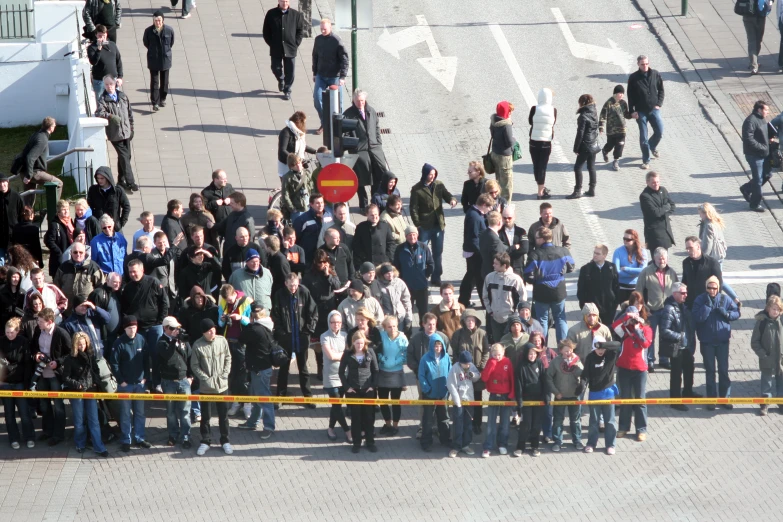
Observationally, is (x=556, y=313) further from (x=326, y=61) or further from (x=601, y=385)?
(x=326, y=61)

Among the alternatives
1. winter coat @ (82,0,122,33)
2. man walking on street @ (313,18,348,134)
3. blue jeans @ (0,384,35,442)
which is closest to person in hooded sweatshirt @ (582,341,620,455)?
blue jeans @ (0,384,35,442)

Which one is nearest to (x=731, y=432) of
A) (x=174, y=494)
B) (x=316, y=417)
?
(x=316, y=417)

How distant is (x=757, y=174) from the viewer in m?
20.8

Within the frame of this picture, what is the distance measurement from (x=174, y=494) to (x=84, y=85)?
9.92 metres

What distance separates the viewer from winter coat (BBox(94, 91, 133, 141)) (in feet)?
67.9

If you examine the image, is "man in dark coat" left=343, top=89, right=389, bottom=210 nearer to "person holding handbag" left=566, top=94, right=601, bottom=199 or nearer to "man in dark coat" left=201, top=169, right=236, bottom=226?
"man in dark coat" left=201, top=169, right=236, bottom=226

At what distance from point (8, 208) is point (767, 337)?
950 centimetres

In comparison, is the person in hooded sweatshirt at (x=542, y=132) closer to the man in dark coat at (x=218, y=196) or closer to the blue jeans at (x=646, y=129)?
the blue jeans at (x=646, y=129)

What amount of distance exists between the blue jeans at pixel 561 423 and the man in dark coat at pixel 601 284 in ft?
5.62

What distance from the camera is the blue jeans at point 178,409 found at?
51.2 ft

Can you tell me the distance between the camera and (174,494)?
14.8 m

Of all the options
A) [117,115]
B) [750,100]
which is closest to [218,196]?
[117,115]

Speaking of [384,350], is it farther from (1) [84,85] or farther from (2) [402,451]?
(1) [84,85]

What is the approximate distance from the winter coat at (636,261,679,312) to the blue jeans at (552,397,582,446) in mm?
1818
